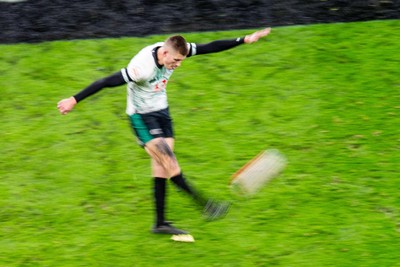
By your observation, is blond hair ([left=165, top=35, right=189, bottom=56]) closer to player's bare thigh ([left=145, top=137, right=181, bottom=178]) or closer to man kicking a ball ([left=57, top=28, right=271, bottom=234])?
man kicking a ball ([left=57, top=28, right=271, bottom=234])

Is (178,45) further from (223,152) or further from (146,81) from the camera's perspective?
(223,152)

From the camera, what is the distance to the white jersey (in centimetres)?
756

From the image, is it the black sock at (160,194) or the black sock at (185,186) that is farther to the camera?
the black sock at (160,194)

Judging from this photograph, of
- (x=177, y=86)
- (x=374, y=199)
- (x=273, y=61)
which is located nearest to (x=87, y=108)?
(x=177, y=86)

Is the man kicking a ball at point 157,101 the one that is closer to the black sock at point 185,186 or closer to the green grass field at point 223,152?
the black sock at point 185,186

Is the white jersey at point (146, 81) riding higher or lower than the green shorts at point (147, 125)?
higher

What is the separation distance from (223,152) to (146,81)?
7.51 ft

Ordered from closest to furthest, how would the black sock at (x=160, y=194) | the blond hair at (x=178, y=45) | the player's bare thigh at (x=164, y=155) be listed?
1. the blond hair at (x=178, y=45)
2. the player's bare thigh at (x=164, y=155)
3. the black sock at (x=160, y=194)

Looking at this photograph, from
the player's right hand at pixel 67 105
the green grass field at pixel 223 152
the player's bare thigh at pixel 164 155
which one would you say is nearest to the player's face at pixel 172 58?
the player's bare thigh at pixel 164 155

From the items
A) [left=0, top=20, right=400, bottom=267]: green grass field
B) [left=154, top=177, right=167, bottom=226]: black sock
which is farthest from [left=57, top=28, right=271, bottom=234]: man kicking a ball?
[left=0, top=20, right=400, bottom=267]: green grass field

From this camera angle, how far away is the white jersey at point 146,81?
7.56m

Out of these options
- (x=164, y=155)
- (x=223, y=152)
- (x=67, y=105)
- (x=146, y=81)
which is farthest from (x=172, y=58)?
(x=223, y=152)

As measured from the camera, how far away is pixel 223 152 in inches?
380

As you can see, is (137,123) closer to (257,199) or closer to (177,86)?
(257,199)
